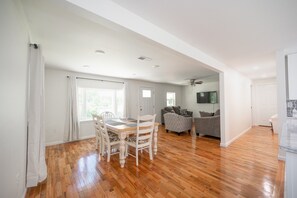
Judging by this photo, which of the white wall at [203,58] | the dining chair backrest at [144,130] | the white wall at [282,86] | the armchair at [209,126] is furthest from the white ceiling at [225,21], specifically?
the armchair at [209,126]

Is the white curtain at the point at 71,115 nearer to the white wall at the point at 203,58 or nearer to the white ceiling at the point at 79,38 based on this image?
the white ceiling at the point at 79,38

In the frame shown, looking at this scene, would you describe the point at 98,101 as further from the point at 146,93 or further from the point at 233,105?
the point at 233,105

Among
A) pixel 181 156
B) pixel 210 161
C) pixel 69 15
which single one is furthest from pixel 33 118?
pixel 210 161

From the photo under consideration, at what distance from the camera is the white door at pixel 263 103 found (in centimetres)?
592

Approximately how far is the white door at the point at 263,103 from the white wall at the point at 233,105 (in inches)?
62.5

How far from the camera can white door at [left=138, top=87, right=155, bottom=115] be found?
21.1 ft

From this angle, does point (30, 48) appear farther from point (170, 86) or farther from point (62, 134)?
point (170, 86)

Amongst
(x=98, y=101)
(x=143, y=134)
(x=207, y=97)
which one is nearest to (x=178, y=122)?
(x=143, y=134)

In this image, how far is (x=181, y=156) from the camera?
9.81 ft

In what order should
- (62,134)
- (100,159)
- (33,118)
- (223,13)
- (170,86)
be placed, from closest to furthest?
(223,13) < (33,118) < (100,159) < (62,134) < (170,86)

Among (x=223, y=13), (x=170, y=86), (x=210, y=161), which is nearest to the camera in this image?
(x=223, y=13)

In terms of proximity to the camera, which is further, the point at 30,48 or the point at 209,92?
the point at 209,92

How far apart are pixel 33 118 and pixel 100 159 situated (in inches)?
62.8

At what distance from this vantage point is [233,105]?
4.06m
